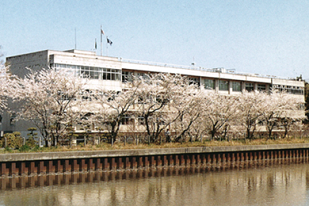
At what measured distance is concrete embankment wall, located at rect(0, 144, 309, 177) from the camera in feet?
108

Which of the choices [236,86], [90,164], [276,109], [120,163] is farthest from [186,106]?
[236,86]

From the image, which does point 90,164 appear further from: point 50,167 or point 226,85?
point 226,85

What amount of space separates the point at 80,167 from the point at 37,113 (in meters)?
9.80

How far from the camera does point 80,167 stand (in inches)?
1384

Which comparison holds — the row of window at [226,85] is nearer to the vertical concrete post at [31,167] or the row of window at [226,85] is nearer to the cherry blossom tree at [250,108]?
the cherry blossom tree at [250,108]

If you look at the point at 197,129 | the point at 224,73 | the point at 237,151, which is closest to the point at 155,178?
Answer: the point at 237,151

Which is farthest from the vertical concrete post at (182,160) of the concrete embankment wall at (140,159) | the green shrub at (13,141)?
the green shrub at (13,141)

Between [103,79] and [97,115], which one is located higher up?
[103,79]

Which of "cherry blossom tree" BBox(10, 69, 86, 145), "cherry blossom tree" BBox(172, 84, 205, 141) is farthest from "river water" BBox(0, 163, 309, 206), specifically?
"cherry blossom tree" BBox(172, 84, 205, 141)

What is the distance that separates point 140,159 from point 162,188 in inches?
320

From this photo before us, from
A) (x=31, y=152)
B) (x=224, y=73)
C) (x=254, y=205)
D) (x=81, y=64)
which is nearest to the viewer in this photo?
(x=254, y=205)

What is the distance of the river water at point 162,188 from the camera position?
85.4 ft

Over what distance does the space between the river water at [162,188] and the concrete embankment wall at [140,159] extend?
2.71ft

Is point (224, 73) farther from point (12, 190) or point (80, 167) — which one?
point (12, 190)
